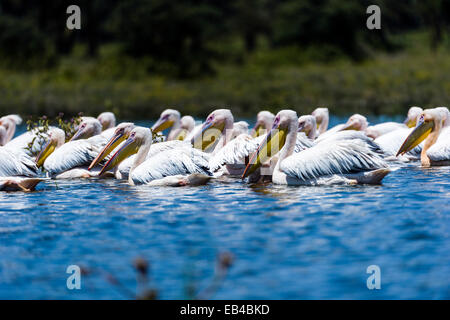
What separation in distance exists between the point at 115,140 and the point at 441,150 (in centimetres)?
369

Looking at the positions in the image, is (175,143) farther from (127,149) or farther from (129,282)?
(129,282)

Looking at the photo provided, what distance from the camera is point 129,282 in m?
4.89

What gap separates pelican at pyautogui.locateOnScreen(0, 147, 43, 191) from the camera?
806cm

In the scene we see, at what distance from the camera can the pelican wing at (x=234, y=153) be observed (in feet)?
28.3

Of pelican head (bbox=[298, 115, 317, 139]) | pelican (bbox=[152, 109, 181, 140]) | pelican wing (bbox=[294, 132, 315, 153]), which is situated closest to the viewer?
pelican wing (bbox=[294, 132, 315, 153])

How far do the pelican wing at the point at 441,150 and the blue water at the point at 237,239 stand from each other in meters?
0.78

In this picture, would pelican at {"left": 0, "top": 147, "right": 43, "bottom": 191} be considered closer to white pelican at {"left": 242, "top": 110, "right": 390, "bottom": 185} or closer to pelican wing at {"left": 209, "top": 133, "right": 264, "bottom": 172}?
pelican wing at {"left": 209, "top": 133, "right": 264, "bottom": 172}

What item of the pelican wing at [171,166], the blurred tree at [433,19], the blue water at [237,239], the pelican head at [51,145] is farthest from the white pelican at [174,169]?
the blurred tree at [433,19]

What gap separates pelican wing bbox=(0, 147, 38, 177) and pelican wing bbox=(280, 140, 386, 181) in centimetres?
270

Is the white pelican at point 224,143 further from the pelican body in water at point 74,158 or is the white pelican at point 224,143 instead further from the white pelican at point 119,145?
the pelican body in water at point 74,158

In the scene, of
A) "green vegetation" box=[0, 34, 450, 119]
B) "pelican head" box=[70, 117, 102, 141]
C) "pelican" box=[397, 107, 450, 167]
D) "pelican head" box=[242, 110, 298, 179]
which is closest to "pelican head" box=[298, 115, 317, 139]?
"pelican" box=[397, 107, 450, 167]

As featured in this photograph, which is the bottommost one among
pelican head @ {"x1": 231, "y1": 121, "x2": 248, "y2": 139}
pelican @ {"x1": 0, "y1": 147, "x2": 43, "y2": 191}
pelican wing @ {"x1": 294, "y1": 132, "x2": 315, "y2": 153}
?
pelican @ {"x1": 0, "y1": 147, "x2": 43, "y2": 191}

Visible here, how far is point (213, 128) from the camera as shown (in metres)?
9.69

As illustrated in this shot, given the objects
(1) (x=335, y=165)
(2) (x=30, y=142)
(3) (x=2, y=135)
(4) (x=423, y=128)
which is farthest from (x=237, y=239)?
(2) (x=30, y=142)
